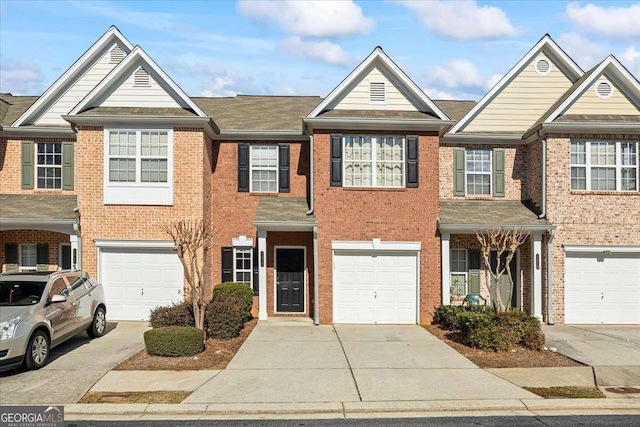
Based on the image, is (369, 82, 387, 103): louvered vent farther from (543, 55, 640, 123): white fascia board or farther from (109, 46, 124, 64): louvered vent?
(109, 46, 124, 64): louvered vent

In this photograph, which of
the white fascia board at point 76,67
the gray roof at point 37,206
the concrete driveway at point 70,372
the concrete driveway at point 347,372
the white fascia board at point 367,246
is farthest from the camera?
the white fascia board at point 76,67

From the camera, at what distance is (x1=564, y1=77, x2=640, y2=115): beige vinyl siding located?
690 inches

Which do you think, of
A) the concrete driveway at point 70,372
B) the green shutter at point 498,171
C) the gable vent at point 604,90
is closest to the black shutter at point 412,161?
the green shutter at point 498,171

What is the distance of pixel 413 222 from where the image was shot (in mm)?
16953

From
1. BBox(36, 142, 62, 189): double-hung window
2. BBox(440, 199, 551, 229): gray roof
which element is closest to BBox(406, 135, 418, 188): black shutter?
BBox(440, 199, 551, 229): gray roof

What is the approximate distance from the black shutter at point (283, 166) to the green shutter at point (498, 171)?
7.08 meters

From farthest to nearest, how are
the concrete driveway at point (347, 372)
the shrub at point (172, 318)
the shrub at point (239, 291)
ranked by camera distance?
the shrub at point (239, 291), the shrub at point (172, 318), the concrete driveway at point (347, 372)

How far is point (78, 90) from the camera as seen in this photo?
18922mm

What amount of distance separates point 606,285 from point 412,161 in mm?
7275

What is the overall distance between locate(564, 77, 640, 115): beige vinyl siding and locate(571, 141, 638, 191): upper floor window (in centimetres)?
106

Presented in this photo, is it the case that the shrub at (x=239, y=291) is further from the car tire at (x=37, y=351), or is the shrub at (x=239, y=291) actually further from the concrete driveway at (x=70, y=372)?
the car tire at (x=37, y=351)

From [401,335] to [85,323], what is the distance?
26.7ft

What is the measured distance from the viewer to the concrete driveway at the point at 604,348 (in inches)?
426

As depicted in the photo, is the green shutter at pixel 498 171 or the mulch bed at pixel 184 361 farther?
the green shutter at pixel 498 171
